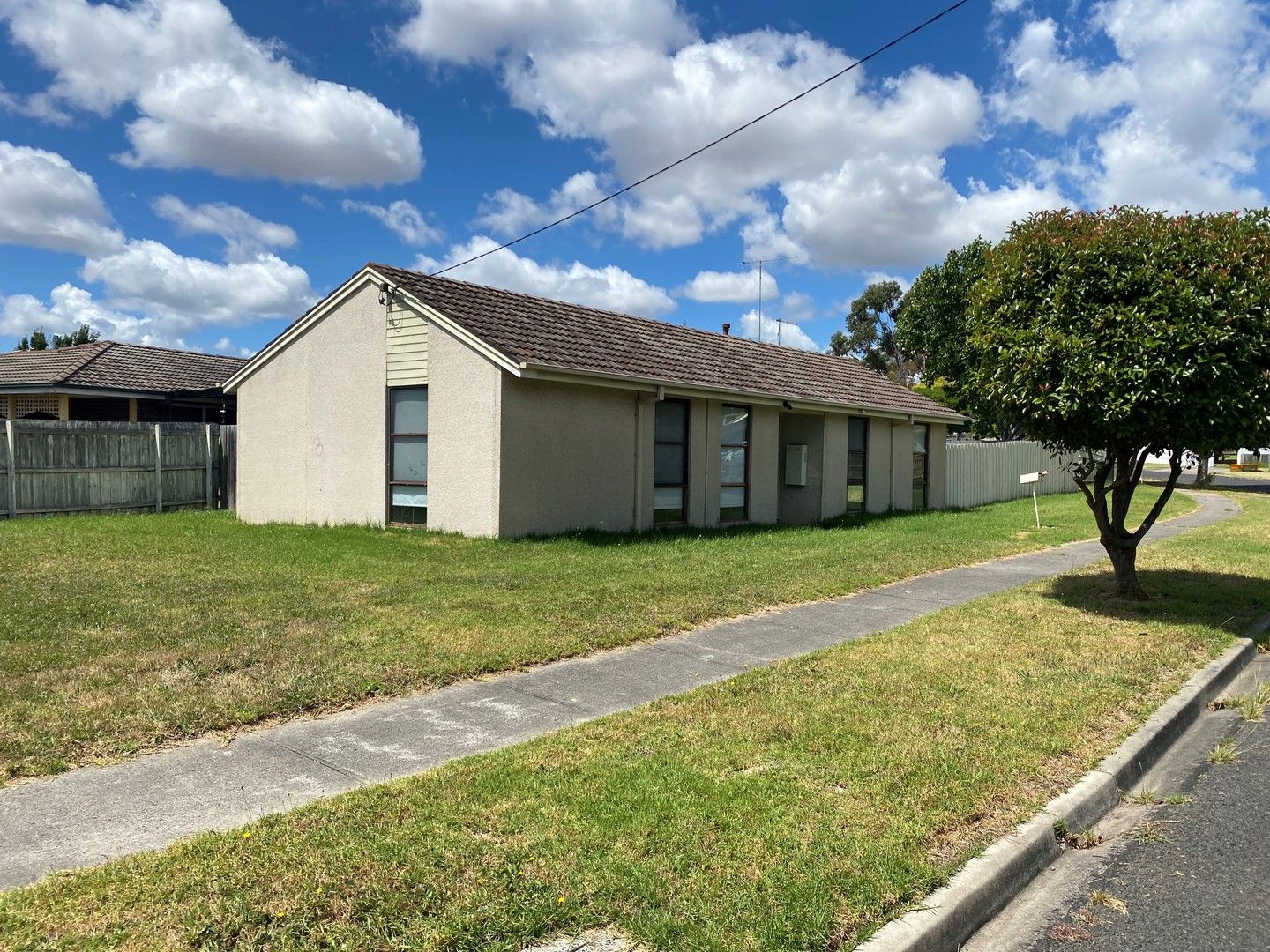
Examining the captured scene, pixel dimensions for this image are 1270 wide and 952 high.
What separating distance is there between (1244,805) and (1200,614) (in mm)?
4947

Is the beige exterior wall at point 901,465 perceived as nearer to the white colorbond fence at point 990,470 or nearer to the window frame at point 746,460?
the white colorbond fence at point 990,470

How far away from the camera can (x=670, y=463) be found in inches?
627

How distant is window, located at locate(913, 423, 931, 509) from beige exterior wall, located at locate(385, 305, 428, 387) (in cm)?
1337

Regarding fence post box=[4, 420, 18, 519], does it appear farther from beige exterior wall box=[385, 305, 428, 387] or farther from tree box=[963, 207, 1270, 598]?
tree box=[963, 207, 1270, 598]

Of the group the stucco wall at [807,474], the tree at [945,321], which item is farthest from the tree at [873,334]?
the stucco wall at [807,474]

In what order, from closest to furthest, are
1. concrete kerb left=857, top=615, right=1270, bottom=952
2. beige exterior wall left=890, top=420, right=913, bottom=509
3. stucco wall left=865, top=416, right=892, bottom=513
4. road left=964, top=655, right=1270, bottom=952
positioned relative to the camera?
concrete kerb left=857, top=615, right=1270, bottom=952 → road left=964, top=655, right=1270, bottom=952 → stucco wall left=865, top=416, right=892, bottom=513 → beige exterior wall left=890, top=420, right=913, bottom=509

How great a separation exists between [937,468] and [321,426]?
1550 cm

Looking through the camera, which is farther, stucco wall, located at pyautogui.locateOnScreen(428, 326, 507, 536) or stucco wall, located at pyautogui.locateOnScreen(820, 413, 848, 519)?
stucco wall, located at pyautogui.locateOnScreen(820, 413, 848, 519)

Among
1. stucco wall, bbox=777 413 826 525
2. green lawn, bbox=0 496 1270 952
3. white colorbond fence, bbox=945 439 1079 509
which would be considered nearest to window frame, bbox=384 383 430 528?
stucco wall, bbox=777 413 826 525

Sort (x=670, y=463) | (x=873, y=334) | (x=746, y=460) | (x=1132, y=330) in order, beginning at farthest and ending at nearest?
(x=873, y=334), (x=746, y=460), (x=670, y=463), (x=1132, y=330)

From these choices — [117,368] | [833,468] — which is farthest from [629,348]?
[117,368]

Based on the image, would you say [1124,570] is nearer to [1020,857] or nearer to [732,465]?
[1020,857]

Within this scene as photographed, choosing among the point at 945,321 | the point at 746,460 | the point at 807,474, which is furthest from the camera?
the point at 945,321

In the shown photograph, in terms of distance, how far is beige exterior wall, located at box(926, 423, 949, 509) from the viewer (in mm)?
23203
